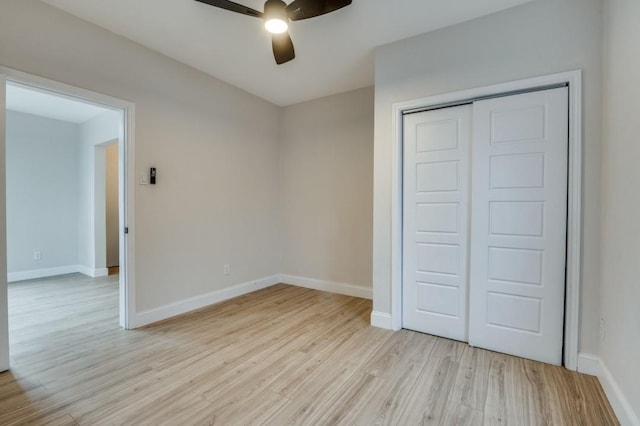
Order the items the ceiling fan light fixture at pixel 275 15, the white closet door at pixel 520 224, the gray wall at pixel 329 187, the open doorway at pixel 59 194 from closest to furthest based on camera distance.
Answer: the ceiling fan light fixture at pixel 275 15 → the white closet door at pixel 520 224 → the gray wall at pixel 329 187 → the open doorway at pixel 59 194

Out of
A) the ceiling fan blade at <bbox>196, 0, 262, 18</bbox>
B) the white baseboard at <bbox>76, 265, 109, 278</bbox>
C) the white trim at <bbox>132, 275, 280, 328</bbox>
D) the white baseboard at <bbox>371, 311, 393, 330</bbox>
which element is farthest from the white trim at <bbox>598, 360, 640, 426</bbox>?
the white baseboard at <bbox>76, 265, 109, 278</bbox>

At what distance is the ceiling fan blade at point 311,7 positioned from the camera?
1.84 metres

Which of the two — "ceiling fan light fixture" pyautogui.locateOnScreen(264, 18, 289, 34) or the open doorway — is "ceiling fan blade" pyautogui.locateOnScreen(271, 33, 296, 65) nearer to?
"ceiling fan light fixture" pyautogui.locateOnScreen(264, 18, 289, 34)

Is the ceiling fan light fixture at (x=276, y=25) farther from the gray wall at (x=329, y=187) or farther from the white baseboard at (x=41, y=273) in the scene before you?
the white baseboard at (x=41, y=273)


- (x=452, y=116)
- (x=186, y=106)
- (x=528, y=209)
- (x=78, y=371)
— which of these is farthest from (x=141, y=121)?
(x=528, y=209)

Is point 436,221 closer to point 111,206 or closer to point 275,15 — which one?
point 275,15

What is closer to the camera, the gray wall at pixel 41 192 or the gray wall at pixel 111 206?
the gray wall at pixel 41 192

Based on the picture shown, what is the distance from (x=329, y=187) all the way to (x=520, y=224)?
2353mm

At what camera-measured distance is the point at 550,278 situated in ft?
7.02

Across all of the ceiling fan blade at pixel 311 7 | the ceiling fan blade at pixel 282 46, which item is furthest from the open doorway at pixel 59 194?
the ceiling fan blade at pixel 311 7

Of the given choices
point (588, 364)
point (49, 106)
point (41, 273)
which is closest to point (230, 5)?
point (588, 364)

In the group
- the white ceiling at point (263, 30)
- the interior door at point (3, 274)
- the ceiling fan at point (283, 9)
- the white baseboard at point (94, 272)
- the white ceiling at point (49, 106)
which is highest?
the white ceiling at point (263, 30)

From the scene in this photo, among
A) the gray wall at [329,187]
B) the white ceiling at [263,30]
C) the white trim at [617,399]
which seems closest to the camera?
the white trim at [617,399]

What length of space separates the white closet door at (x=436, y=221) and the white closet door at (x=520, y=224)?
0.11m
